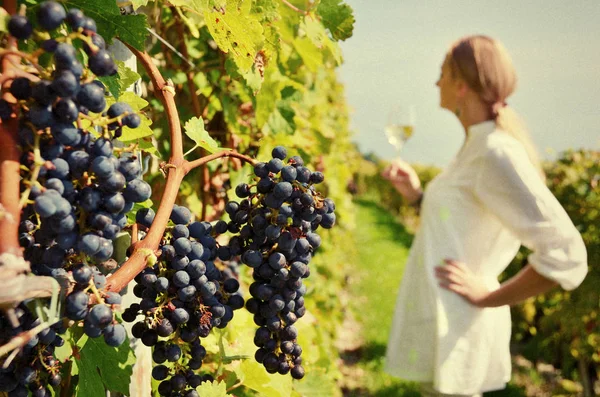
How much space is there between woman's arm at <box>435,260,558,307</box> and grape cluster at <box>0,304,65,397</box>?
2.31 m

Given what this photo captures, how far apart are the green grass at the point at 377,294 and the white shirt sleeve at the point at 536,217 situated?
11.7 ft

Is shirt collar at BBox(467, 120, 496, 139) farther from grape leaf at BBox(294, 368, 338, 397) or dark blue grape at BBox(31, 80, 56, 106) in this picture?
dark blue grape at BBox(31, 80, 56, 106)

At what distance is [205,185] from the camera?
1975 mm

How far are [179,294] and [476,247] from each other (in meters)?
2.28

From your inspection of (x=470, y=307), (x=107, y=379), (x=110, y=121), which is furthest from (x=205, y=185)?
(x=470, y=307)

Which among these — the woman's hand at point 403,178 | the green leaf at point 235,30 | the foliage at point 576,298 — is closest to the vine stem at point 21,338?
the green leaf at point 235,30

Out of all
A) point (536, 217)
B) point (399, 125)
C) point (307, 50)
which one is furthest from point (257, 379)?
point (399, 125)

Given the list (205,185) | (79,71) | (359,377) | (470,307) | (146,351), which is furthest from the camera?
(359,377)

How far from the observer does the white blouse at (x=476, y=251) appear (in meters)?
2.43

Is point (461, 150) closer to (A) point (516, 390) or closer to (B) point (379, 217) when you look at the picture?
(A) point (516, 390)

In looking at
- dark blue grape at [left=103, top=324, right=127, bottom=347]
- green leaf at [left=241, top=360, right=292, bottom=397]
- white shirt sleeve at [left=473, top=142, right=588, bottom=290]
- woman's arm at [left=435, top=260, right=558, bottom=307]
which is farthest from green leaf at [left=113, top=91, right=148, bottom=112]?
woman's arm at [left=435, top=260, right=558, bottom=307]

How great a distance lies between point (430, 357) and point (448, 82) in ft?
5.38

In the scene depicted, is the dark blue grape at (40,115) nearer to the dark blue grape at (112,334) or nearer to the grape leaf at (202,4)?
the dark blue grape at (112,334)

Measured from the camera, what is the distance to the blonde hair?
112 inches
